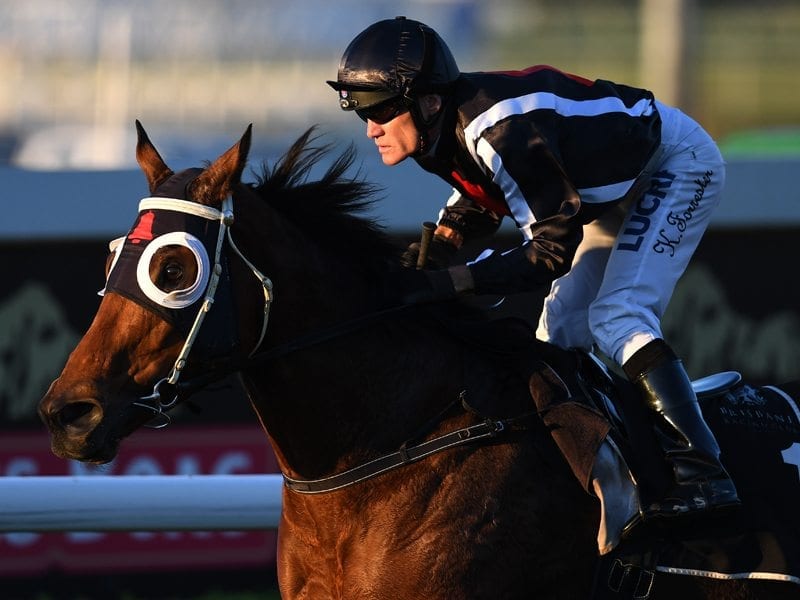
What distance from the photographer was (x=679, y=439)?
3.17 metres

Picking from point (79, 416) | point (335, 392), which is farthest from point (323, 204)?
point (79, 416)

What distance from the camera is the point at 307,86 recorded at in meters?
10.3

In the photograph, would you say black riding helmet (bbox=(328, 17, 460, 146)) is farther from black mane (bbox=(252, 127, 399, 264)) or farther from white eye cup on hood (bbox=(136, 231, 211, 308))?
white eye cup on hood (bbox=(136, 231, 211, 308))

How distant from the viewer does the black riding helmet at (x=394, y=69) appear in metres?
3.20

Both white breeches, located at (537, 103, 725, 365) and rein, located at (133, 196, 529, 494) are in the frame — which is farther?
white breeches, located at (537, 103, 725, 365)

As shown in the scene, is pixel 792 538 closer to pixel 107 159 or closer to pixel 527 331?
pixel 527 331

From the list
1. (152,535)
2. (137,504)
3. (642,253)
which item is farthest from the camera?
(152,535)

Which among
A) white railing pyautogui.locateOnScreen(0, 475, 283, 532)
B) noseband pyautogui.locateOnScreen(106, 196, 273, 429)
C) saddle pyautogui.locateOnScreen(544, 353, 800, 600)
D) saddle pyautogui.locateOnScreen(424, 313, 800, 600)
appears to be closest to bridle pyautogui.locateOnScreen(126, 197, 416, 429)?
noseband pyautogui.locateOnScreen(106, 196, 273, 429)

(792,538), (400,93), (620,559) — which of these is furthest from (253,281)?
(792,538)

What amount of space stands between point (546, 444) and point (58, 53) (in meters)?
7.67

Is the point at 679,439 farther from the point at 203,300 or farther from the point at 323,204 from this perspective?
the point at 203,300

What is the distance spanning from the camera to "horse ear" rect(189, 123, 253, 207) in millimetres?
2975

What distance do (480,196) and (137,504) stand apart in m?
1.43

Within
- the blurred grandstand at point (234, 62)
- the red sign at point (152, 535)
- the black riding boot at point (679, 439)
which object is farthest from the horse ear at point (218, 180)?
the blurred grandstand at point (234, 62)
